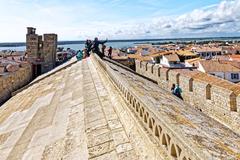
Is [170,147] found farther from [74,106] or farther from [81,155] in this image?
[74,106]

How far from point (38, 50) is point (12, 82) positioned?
293 inches

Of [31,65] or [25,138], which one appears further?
[31,65]

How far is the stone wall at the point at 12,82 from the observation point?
605 inches

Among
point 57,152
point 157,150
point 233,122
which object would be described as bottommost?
point 233,122

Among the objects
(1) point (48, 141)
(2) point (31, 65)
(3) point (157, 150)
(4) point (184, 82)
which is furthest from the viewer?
(2) point (31, 65)

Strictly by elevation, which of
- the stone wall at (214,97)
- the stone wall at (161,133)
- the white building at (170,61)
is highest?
the white building at (170,61)

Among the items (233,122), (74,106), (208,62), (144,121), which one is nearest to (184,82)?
(233,122)

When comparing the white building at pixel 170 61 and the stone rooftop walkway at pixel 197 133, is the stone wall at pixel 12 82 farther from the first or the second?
the white building at pixel 170 61

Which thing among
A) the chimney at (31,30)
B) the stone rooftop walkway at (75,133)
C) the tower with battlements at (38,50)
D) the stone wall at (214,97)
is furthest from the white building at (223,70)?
the stone rooftop walkway at (75,133)

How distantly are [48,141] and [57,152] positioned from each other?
0.68 metres

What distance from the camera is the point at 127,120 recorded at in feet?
14.4

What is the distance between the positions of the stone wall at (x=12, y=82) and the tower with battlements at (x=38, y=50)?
1891mm

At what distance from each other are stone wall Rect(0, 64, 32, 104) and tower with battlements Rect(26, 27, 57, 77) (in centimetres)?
189

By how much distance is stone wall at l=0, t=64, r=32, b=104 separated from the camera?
605 inches
